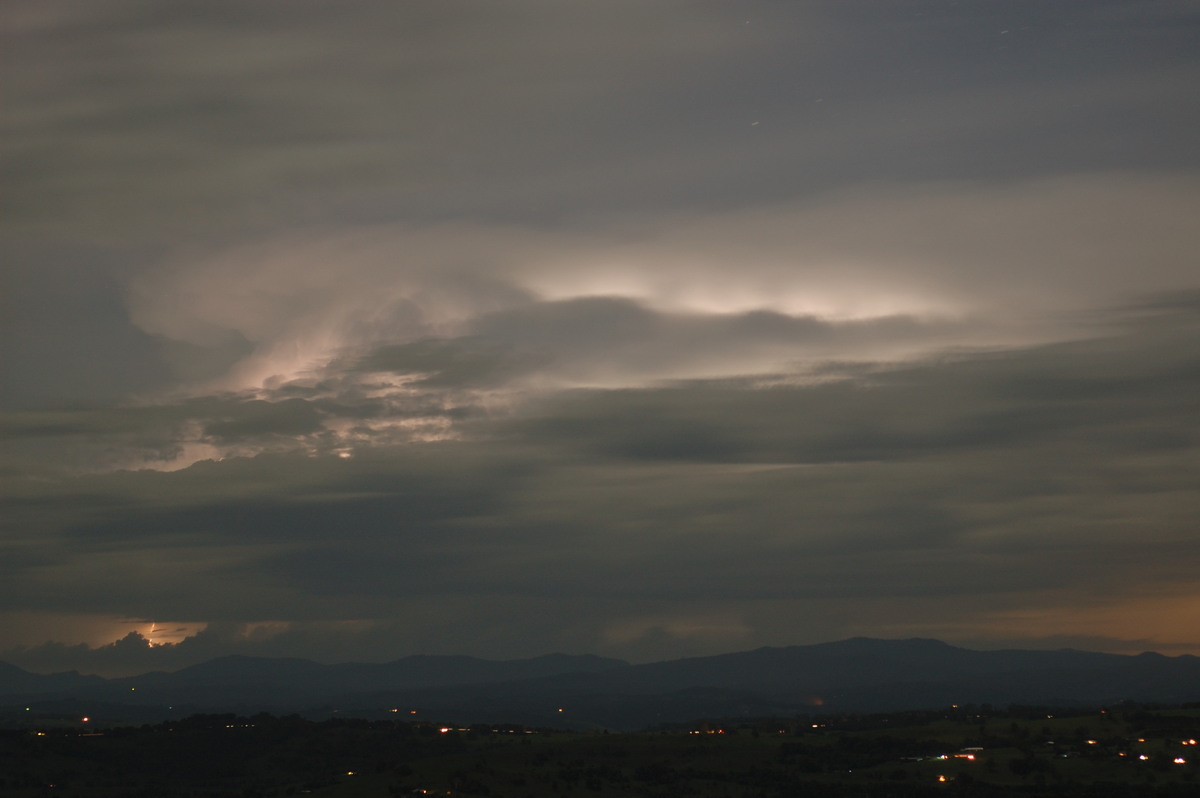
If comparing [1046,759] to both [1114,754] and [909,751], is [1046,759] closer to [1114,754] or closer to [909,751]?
[1114,754]

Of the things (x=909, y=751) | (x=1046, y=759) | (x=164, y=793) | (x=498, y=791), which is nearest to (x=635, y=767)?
(x=498, y=791)

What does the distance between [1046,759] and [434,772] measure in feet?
285

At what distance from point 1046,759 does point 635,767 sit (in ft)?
196

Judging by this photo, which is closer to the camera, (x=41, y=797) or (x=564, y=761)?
(x=41, y=797)

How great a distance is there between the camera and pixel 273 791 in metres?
189

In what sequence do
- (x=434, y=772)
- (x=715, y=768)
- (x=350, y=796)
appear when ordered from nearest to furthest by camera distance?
(x=350, y=796) < (x=434, y=772) < (x=715, y=768)

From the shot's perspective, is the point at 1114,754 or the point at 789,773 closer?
the point at 1114,754

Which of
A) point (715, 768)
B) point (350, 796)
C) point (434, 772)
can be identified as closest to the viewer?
point (350, 796)

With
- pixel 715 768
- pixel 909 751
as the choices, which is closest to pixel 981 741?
pixel 909 751

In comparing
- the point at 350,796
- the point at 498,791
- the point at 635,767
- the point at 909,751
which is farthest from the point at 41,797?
the point at 909,751

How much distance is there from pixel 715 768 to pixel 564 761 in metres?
23.5

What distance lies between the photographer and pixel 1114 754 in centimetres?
17550

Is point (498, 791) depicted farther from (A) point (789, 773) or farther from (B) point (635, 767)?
(A) point (789, 773)

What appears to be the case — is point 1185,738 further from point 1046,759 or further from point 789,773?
point 789,773
